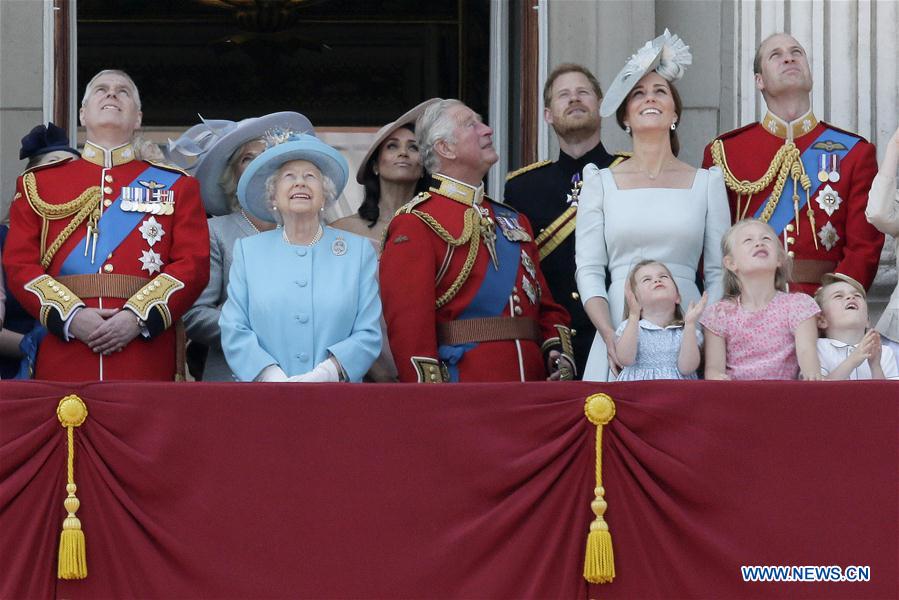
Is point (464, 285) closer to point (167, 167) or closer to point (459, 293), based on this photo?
point (459, 293)

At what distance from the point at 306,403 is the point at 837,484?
1.53 metres

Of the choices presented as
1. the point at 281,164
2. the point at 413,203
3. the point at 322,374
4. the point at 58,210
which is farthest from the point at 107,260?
the point at 413,203

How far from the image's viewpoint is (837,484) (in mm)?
6102

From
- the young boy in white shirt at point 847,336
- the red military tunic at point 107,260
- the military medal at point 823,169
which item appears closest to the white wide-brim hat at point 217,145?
the red military tunic at point 107,260

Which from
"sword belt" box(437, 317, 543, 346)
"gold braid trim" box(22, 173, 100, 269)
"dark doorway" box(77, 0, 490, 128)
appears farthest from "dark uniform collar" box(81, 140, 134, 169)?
"dark doorway" box(77, 0, 490, 128)

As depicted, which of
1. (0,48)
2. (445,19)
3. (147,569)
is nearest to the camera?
(147,569)

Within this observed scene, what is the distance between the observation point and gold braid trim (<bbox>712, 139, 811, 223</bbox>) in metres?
7.28

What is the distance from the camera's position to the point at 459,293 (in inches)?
276

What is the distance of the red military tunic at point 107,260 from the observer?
22.3ft

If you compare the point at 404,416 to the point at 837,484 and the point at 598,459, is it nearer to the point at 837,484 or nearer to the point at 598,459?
the point at 598,459

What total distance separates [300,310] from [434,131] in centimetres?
96

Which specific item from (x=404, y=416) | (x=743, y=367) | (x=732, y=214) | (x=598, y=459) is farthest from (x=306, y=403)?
(x=732, y=214)

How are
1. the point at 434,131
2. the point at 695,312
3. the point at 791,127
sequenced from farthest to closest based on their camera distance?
the point at 791,127
the point at 434,131
the point at 695,312

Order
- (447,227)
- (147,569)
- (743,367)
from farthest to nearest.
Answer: (447,227), (743,367), (147,569)
